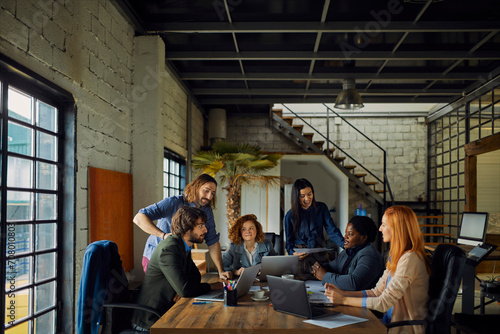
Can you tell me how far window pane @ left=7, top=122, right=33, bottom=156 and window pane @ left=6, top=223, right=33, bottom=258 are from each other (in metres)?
0.49

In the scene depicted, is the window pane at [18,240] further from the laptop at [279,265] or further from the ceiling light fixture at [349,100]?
the ceiling light fixture at [349,100]

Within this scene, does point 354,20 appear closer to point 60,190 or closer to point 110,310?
point 60,190

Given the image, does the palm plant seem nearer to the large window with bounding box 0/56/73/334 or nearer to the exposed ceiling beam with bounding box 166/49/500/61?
the exposed ceiling beam with bounding box 166/49/500/61

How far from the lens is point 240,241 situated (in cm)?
415

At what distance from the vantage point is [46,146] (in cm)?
337

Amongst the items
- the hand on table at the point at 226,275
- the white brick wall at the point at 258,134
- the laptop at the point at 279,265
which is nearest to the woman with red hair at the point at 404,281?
the laptop at the point at 279,265

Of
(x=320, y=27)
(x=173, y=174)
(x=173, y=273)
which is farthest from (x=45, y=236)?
(x=173, y=174)

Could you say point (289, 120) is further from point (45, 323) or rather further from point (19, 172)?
point (19, 172)

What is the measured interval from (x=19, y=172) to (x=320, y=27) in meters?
3.68

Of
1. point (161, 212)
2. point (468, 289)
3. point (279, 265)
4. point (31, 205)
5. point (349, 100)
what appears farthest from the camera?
point (349, 100)

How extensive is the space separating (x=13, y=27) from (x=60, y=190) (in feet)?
4.33

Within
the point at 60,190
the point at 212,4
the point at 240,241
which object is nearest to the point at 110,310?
the point at 60,190

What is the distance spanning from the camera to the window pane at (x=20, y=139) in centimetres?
289

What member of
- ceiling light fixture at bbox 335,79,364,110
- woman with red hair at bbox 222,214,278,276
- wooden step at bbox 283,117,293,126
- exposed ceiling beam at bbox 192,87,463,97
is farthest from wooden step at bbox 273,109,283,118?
woman with red hair at bbox 222,214,278,276
